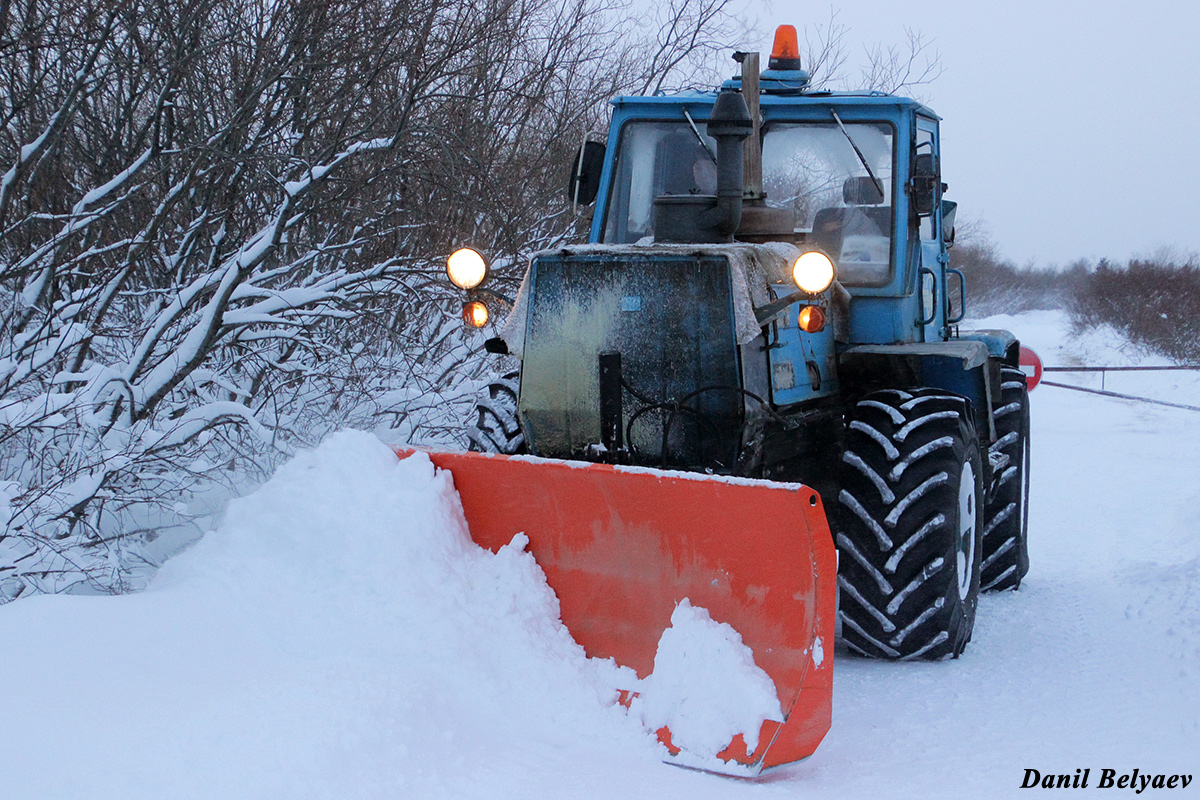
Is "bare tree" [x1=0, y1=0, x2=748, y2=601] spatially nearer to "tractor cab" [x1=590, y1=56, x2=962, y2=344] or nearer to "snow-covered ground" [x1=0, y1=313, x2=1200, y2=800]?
"snow-covered ground" [x1=0, y1=313, x2=1200, y2=800]

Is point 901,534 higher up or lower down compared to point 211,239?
lower down

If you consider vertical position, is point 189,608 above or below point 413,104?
below

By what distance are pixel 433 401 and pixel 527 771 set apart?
460 cm

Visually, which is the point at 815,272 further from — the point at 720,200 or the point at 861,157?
the point at 861,157

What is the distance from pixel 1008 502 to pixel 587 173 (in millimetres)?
2877

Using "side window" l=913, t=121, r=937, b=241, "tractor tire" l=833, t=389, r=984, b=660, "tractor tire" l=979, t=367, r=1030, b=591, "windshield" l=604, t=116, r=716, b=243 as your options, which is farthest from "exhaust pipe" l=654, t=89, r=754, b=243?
"tractor tire" l=979, t=367, r=1030, b=591

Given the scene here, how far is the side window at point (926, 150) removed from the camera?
5078 millimetres

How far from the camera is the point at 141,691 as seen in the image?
2.91 metres

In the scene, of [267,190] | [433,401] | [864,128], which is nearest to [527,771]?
[864,128]

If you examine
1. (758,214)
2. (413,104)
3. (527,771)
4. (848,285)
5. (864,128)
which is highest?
(413,104)

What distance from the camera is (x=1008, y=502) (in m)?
5.83

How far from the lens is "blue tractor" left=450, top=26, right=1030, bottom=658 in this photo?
408cm

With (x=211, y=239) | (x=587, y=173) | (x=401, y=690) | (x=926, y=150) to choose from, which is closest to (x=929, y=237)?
(x=926, y=150)

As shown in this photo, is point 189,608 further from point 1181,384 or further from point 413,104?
point 1181,384
